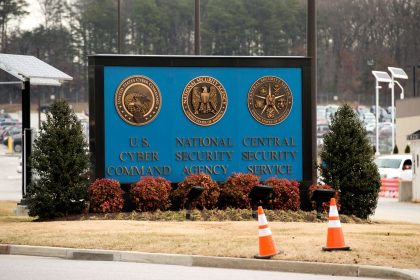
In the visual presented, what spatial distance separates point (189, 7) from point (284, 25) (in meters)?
12.4

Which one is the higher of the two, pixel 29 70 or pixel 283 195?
pixel 29 70

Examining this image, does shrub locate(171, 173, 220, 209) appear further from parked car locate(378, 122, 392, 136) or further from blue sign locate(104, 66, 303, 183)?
parked car locate(378, 122, 392, 136)

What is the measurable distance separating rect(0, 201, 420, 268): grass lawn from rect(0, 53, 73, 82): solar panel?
23.2ft

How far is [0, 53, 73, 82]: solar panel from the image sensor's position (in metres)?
30.0

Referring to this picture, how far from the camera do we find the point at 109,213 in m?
25.0

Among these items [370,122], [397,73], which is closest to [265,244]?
[397,73]

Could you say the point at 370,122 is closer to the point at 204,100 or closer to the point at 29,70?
the point at 29,70

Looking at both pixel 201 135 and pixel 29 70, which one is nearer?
pixel 201 135

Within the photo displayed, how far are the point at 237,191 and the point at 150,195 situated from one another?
2010 millimetres

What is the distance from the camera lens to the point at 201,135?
26.7 meters

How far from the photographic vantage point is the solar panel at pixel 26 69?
98.3ft

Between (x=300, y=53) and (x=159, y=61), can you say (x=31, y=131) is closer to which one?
(x=159, y=61)

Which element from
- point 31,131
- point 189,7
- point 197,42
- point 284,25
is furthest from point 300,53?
point 31,131

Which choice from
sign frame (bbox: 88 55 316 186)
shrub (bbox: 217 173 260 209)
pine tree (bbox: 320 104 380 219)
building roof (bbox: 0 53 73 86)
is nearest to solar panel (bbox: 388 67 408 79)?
building roof (bbox: 0 53 73 86)
